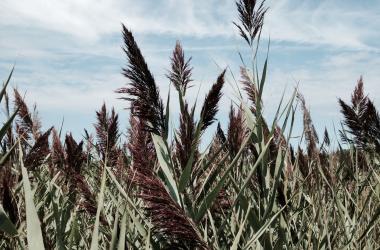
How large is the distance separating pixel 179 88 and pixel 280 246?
24.0 inches

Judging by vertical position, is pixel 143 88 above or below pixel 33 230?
above

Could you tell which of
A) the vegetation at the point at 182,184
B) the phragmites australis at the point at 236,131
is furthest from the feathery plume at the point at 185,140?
the phragmites australis at the point at 236,131

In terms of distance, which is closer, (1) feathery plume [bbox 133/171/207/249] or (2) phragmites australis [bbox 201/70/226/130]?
(1) feathery plume [bbox 133/171/207/249]

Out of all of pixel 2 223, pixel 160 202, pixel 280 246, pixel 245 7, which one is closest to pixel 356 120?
pixel 245 7

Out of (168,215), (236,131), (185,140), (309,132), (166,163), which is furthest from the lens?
Result: (309,132)

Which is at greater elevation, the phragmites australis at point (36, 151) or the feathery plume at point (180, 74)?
the feathery plume at point (180, 74)

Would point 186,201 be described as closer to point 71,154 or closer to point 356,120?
point 71,154

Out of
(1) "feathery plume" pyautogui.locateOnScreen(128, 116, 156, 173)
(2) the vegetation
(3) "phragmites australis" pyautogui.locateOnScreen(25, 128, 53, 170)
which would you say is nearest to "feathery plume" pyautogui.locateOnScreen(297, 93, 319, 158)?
(2) the vegetation

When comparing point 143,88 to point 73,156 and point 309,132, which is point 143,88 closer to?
point 309,132

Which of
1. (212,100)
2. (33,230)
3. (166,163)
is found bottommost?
(33,230)

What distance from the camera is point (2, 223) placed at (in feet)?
2.77

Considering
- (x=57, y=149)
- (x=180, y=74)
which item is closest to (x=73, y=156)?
(x=57, y=149)

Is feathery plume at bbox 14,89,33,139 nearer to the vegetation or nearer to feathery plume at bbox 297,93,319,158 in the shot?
the vegetation

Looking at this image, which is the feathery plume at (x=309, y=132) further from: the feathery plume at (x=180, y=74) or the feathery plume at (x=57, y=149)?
the feathery plume at (x=57, y=149)
